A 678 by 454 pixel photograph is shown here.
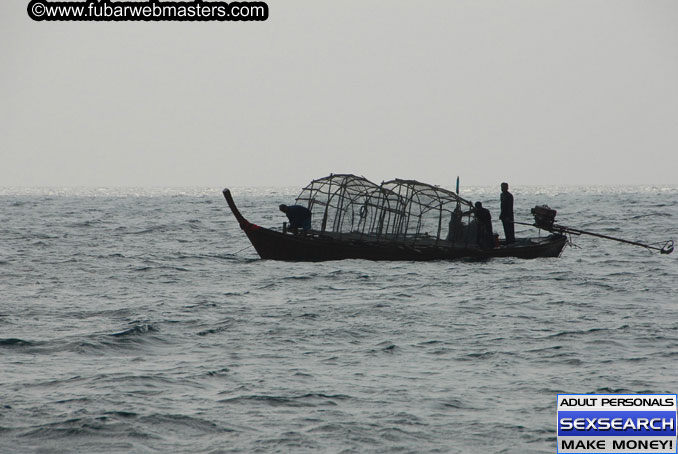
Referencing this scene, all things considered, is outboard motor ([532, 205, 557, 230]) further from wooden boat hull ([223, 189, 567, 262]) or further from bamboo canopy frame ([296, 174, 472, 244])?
bamboo canopy frame ([296, 174, 472, 244])

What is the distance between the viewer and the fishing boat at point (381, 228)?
1051 inches

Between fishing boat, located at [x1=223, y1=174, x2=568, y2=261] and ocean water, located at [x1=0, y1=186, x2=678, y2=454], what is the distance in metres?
0.59

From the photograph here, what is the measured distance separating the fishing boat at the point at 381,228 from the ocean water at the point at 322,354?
59cm

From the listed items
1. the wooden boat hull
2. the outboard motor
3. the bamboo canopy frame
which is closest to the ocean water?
the wooden boat hull

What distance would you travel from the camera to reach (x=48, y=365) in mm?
13328

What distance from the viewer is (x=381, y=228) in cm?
2767

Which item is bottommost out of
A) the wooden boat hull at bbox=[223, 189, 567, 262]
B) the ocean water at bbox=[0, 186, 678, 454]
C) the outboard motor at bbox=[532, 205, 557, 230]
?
the ocean water at bbox=[0, 186, 678, 454]

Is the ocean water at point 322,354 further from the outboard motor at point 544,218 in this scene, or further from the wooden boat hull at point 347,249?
the outboard motor at point 544,218

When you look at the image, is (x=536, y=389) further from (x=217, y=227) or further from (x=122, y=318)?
(x=217, y=227)

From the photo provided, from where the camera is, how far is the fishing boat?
26.7 meters

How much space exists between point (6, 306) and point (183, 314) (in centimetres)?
439

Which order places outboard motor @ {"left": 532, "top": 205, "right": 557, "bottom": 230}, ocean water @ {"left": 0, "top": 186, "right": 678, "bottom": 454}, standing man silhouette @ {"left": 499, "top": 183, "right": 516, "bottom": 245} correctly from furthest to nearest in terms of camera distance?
outboard motor @ {"left": 532, "top": 205, "right": 557, "bottom": 230} < standing man silhouette @ {"left": 499, "top": 183, "right": 516, "bottom": 245} < ocean water @ {"left": 0, "top": 186, "right": 678, "bottom": 454}

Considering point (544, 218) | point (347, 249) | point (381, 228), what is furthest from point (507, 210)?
point (347, 249)

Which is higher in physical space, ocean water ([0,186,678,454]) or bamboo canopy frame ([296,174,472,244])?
bamboo canopy frame ([296,174,472,244])
